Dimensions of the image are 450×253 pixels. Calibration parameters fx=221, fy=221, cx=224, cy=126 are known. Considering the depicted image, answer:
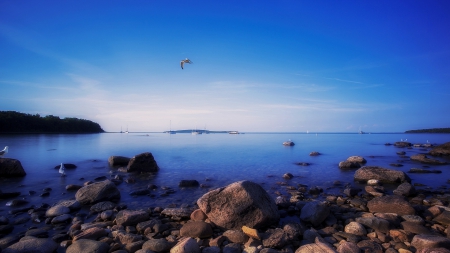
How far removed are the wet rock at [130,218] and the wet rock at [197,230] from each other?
2.01 meters

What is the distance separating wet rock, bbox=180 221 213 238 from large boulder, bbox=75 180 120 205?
19.3ft

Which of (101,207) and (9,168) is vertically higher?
(9,168)

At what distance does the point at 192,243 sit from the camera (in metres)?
6.15

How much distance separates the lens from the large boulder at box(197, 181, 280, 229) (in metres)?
7.75

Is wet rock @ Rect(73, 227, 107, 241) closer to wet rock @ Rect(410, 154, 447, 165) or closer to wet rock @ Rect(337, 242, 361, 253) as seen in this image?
wet rock @ Rect(337, 242, 361, 253)

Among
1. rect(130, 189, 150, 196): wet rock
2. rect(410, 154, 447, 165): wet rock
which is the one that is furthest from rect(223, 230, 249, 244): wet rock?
rect(410, 154, 447, 165): wet rock

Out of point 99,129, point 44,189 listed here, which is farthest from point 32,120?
point 44,189

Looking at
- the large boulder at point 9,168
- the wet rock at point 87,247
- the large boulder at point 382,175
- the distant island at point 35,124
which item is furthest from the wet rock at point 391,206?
the distant island at point 35,124

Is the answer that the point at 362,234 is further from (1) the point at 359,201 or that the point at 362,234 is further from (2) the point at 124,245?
(2) the point at 124,245

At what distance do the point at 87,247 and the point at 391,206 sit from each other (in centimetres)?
1127

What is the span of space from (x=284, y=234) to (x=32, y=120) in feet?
420

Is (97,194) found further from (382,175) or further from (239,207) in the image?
(382,175)

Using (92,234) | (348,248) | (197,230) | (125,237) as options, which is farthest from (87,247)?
(348,248)

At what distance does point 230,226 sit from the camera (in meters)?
7.73
